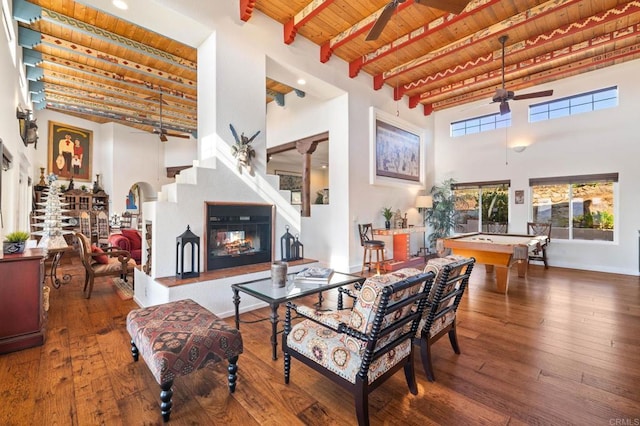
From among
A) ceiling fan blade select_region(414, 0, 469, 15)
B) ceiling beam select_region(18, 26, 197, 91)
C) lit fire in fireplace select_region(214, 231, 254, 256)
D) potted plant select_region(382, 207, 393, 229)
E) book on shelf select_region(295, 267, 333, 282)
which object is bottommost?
book on shelf select_region(295, 267, 333, 282)

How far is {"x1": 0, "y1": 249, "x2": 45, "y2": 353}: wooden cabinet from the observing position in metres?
2.58

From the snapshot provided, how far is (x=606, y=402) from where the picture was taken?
1.95 m

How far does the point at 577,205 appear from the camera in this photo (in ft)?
20.7

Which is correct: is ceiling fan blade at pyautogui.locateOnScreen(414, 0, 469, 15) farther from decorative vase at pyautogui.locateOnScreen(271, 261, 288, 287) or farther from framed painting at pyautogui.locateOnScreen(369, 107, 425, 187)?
framed painting at pyautogui.locateOnScreen(369, 107, 425, 187)

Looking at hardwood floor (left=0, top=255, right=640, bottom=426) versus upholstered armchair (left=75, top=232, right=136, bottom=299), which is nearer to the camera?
hardwood floor (left=0, top=255, right=640, bottom=426)

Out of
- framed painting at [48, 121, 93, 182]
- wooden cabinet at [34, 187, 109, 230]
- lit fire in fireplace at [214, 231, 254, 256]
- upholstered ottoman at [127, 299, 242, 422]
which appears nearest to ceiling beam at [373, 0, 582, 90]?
lit fire in fireplace at [214, 231, 254, 256]

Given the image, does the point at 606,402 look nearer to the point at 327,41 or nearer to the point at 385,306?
the point at 385,306

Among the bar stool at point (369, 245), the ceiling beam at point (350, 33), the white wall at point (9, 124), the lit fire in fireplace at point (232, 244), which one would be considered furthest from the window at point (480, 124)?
the white wall at point (9, 124)

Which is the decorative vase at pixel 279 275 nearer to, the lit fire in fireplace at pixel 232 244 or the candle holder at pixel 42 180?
the lit fire in fireplace at pixel 232 244

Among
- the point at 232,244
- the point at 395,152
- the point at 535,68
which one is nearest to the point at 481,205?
the point at 395,152

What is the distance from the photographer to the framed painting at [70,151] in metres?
8.69

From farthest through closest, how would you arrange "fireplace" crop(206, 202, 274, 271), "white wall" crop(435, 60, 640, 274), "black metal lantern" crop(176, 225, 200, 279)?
"white wall" crop(435, 60, 640, 274) → "fireplace" crop(206, 202, 274, 271) → "black metal lantern" crop(176, 225, 200, 279)

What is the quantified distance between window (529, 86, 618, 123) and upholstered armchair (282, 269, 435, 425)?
275 inches

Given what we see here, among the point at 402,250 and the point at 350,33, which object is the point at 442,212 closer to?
the point at 402,250
